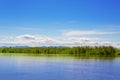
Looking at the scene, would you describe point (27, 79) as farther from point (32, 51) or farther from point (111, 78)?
point (32, 51)

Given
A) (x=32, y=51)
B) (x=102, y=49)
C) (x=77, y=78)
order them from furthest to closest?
(x=32, y=51) → (x=102, y=49) → (x=77, y=78)

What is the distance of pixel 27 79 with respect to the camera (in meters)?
23.2

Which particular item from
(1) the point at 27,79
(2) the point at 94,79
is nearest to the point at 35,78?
(1) the point at 27,79

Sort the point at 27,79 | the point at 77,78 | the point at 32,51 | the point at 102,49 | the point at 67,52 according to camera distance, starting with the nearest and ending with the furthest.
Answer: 1. the point at 27,79
2. the point at 77,78
3. the point at 102,49
4. the point at 67,52
5. the point at 32,51

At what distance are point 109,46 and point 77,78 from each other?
202 feet

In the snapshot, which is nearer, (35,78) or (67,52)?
(35,78)

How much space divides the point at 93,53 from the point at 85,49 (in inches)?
119

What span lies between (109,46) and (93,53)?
5.55 metres

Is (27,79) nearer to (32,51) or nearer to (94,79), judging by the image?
(94,79)

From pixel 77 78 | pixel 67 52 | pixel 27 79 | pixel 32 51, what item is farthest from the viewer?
pixel 32 51

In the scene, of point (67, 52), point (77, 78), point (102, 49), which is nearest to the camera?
point (77, 78)

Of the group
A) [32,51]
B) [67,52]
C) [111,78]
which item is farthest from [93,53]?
[111,78]

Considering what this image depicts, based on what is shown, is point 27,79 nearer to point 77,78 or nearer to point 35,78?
point 35,78

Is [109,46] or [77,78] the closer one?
[77,78]
